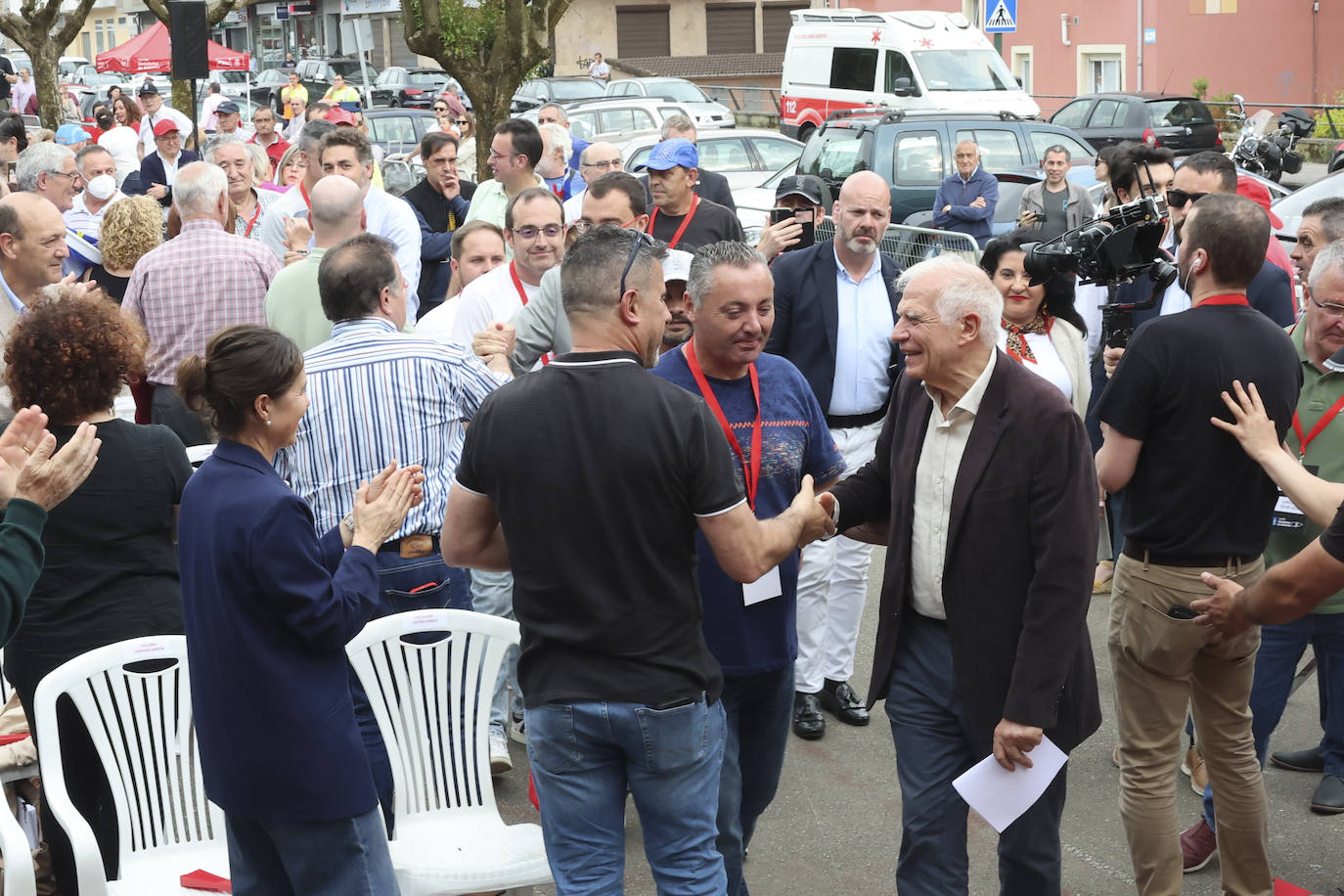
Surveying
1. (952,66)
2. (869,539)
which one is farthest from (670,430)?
(952,66)

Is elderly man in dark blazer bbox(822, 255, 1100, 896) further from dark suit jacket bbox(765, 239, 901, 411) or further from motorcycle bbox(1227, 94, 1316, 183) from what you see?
motorcycle bbox(1227, 94, 1316, 183)

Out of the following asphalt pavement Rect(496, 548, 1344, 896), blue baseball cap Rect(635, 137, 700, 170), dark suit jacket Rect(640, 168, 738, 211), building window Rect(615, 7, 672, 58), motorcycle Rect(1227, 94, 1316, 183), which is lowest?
asphalt pavement Rect(496, 548, 1344, 896)

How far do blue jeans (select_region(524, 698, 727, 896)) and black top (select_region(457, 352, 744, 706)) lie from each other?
6 centimetres

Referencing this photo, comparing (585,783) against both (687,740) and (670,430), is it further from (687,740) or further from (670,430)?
(670,430)

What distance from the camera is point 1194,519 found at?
13.1 feet

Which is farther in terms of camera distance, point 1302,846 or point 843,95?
point 843,95

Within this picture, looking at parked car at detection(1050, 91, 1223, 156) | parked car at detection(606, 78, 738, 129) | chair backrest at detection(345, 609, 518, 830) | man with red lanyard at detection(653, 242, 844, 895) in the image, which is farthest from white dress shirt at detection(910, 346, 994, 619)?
parked car at detection(606, 78, 738, 129)

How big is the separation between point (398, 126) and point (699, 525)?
923 inches

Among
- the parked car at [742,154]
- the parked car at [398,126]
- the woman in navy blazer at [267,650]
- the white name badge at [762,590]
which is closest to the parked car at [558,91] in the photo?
the parked car at [398,126]

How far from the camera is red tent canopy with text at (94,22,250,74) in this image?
31094 millimetres

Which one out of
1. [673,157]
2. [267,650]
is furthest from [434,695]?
[673,157]

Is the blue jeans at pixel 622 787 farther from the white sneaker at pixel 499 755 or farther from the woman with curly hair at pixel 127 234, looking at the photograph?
the woman with curly hair at pixel 127 234

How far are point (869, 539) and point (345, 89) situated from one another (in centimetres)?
2247

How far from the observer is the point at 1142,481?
4.06 m
